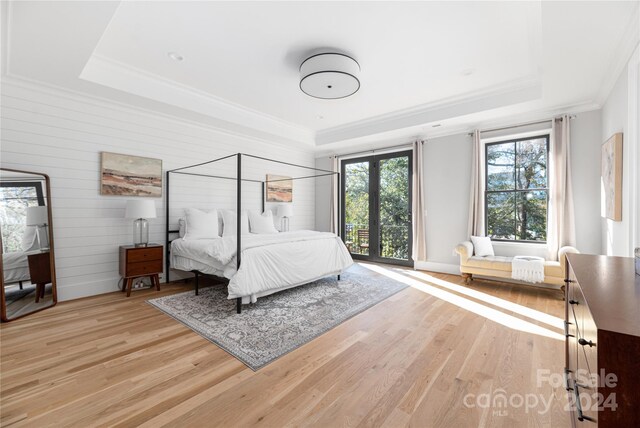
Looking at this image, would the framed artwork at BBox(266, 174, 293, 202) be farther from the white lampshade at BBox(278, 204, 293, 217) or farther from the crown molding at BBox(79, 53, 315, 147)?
the crown molding at BBox(79, 53, 315, 147)

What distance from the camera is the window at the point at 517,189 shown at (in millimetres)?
4328

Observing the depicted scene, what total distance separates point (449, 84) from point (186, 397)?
4.33m

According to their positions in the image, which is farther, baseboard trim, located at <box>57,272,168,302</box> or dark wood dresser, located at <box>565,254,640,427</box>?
baseboard trim, located at <box>57,272,168,302</box>

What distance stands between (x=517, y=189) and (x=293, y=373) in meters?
4.49

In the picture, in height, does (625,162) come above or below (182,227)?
above

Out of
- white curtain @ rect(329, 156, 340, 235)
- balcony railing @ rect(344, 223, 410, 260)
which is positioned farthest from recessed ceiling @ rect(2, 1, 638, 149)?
balcony railing @ rect(344, 223, 410, 260)

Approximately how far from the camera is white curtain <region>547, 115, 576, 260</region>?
12.7 ft

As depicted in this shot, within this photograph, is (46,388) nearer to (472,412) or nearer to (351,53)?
(472,412)

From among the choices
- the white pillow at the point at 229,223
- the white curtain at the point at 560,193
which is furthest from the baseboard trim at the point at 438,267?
the white pillow at the point at 229,223

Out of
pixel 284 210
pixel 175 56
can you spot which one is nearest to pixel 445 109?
pixel 284 210

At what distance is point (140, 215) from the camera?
368 cm

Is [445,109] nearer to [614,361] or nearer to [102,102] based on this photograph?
[614,361]

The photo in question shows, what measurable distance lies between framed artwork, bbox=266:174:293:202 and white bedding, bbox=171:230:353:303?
1.97 metres

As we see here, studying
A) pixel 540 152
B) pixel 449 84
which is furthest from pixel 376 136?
pixel 540 152
